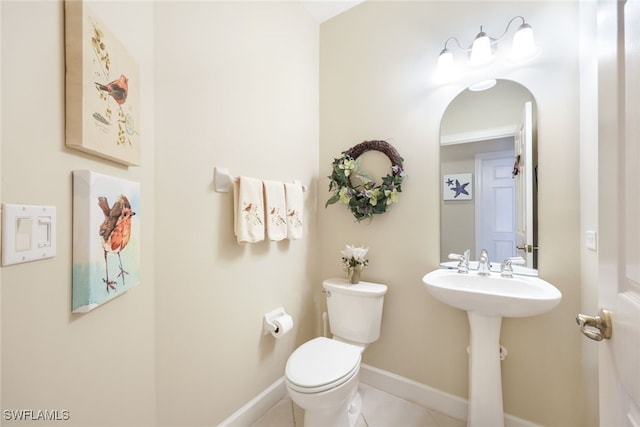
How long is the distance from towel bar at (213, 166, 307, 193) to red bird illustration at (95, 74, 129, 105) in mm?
485

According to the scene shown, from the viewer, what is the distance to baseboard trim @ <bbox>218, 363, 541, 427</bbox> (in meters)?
1.40

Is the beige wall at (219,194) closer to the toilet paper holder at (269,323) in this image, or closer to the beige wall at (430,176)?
the toilet paper holder at (269,323)

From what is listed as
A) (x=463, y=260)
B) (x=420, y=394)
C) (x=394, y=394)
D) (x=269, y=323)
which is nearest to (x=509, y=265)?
(x=463, y=260)

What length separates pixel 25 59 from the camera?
590mm

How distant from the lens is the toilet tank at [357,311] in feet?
5.38

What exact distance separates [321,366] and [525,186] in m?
1.44

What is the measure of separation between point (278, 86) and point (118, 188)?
4.00 feet

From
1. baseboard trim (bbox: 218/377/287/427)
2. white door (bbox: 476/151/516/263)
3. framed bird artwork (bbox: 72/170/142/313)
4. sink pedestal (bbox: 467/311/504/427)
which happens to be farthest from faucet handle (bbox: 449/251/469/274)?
framed bird artwork (bbox: 72/170/142/313)

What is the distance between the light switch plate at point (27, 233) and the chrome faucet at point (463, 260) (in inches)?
67.3

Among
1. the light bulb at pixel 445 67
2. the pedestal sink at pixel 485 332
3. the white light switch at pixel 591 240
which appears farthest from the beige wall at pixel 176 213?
the white light switch at pixel 591 240

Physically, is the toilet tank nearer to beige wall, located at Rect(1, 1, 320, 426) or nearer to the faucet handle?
beige wall, located at Rect(1, 1, 320, 426)

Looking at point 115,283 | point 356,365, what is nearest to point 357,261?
point 356,365

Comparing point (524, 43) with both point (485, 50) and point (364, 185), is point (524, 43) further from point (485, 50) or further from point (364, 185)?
point (364, 185)

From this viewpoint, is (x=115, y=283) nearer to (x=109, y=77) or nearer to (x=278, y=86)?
(x=109, y=77)
